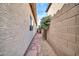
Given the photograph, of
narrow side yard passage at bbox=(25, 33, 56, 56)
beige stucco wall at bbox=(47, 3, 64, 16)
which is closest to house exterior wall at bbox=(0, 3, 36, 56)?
narrow side yard passage at bbox=(25, 33, 56, 56)

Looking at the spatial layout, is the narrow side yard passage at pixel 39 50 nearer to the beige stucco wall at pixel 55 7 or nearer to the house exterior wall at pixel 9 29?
the house exterior wall at pixel 9 29

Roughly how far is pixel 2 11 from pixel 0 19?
10 centimetres

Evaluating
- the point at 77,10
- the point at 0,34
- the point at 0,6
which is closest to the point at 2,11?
the point at 0,6

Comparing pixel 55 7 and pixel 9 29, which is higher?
pixel 55 7

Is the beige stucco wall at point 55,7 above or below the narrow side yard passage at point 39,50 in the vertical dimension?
above

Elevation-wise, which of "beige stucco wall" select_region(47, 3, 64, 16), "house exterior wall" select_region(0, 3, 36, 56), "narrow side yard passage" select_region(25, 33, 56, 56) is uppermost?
"beige stucco wall" select_region(47, 3, 64, 16)

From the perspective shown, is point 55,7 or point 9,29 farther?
point 55,7

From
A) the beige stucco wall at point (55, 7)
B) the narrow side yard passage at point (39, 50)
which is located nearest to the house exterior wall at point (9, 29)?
the narrow side yard passage at point (39, 50)

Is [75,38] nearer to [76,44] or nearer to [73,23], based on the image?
[76,44]

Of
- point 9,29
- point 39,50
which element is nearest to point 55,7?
point 39,50

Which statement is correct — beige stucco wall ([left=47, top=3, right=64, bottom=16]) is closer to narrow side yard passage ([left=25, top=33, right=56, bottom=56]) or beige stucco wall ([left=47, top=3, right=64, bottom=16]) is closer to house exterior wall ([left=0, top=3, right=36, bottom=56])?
house exterior wall ([left=0, top=3, right=36, bottom=56])

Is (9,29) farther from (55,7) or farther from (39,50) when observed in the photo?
(55,7)

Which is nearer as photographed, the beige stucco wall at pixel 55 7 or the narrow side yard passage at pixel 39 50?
the beige stucco wall at pixel 55 7

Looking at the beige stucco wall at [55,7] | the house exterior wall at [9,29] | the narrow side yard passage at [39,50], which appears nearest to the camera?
the house exterior wall at [9,29]
